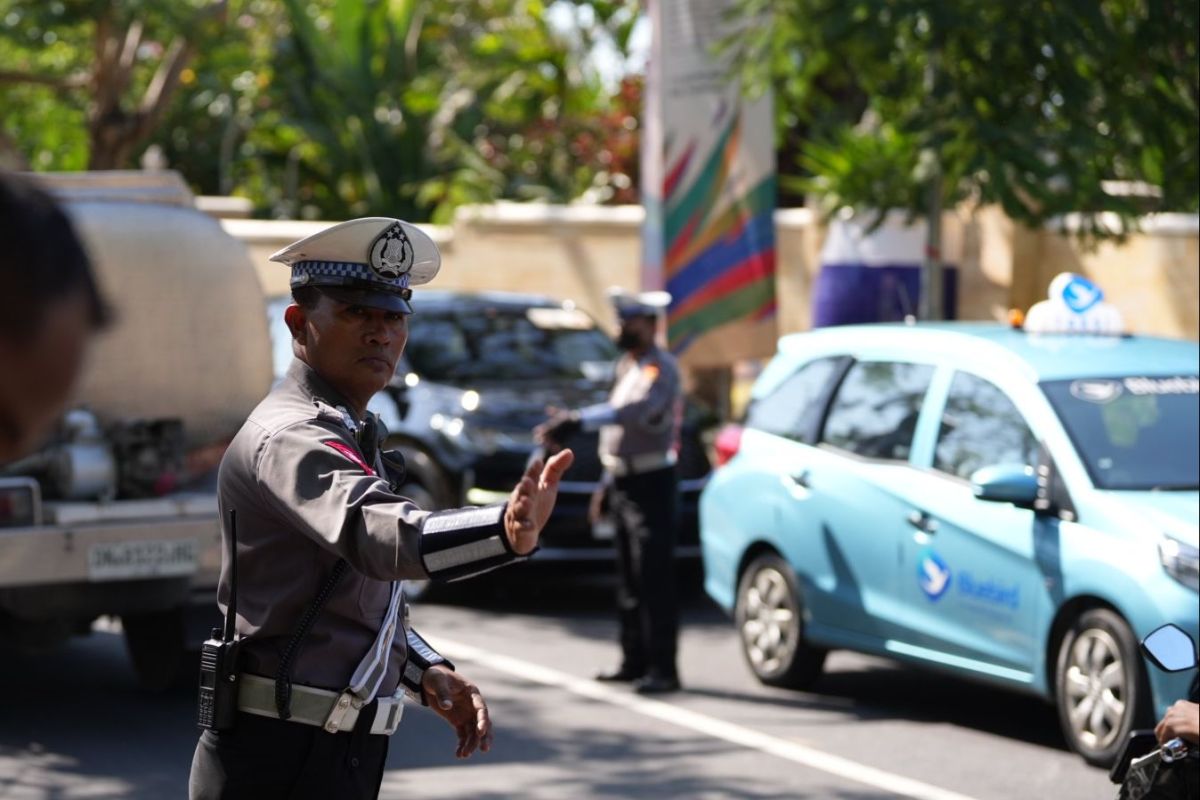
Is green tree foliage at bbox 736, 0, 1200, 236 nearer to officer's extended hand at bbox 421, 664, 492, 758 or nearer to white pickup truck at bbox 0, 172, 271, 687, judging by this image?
white pickup truck at bbox 0, 172, 271, 687

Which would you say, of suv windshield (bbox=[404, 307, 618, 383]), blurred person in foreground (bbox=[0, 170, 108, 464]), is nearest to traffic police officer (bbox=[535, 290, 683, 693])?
suv windshield (bbox=[404, 307, 618, 383])

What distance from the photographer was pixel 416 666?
3803mm

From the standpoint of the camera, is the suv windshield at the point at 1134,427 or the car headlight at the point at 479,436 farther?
the car headlight at the point at 479,436

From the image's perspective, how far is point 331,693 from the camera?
3.53 metres

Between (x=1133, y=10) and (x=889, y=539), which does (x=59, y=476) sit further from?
(x=1133, y=10)

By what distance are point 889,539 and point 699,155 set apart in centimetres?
681

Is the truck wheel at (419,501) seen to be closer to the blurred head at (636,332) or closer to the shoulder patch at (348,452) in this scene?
the blurred head at (636,332)

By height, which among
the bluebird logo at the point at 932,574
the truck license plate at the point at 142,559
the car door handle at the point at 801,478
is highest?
the car door handle at the point at 801,478

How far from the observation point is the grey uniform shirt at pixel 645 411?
9.41 meters

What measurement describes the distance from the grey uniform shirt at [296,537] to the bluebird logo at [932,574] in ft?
15.8

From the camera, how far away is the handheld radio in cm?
354

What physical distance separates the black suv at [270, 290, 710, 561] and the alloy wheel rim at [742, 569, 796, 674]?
5.95ft

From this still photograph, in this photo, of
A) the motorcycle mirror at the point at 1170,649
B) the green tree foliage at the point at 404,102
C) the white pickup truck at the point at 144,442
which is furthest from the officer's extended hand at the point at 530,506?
the green tree foliage at the point at 404,102

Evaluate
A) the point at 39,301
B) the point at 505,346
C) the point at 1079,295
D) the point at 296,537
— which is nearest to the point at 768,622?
the point at 1079,295
